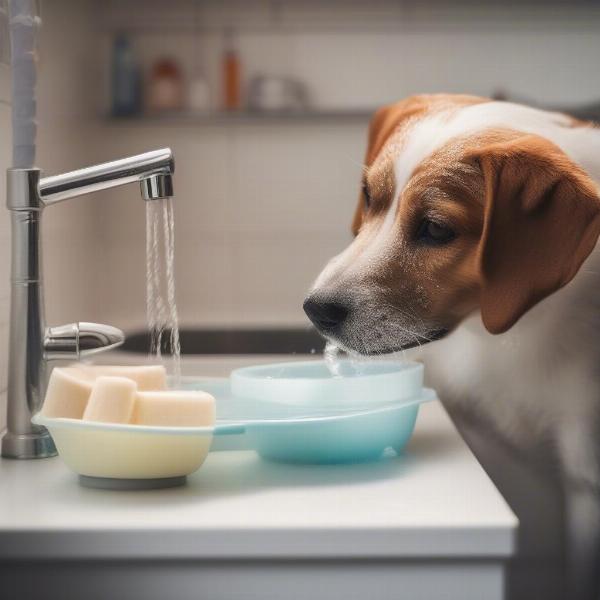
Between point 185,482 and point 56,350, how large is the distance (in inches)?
7.4

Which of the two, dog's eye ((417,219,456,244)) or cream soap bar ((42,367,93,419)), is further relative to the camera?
dog's eye ((417,219,456,244))

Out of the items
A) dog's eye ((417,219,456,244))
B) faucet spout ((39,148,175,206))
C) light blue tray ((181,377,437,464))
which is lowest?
light blue tray ((181,377,437,464))

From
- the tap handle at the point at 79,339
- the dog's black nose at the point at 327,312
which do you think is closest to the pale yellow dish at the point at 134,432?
the tap handle at the point at 79,339

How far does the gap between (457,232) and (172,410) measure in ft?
1.46

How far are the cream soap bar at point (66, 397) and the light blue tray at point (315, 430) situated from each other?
11cm

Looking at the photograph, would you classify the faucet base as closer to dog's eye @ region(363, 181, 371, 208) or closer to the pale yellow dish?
the pale yellow dish

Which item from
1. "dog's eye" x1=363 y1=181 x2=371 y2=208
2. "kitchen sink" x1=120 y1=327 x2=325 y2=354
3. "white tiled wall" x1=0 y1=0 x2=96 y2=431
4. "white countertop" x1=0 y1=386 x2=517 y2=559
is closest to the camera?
"white countertop" x1=0 y1=386 x2=517 y2=559

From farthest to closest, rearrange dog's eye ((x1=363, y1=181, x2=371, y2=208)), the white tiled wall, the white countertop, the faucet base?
→ 1. the white tiled wall
2. dog's eye ((x1=363, y1=181, x2=371, y2=208))
3. the faucet base
4. the white countertop

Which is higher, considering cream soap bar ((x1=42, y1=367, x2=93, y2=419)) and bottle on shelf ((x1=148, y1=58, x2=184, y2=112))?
bottle on shelf ((x1=148, y1=58, x2=184, y2=112))

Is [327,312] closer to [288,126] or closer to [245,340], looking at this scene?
[245,340]

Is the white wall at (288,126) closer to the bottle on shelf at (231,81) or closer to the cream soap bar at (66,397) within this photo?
the bottle on shelf at (231,81)

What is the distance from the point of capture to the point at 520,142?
968mm

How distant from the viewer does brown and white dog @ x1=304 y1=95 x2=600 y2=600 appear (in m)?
0.93

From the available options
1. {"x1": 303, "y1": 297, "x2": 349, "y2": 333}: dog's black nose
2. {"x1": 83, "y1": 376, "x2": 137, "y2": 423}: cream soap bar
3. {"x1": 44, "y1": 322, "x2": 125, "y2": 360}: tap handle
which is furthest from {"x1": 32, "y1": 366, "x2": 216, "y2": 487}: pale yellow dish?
{"x1": 303, "y1": 297, "x2": 349, "y2": 333}: dog's black nose
